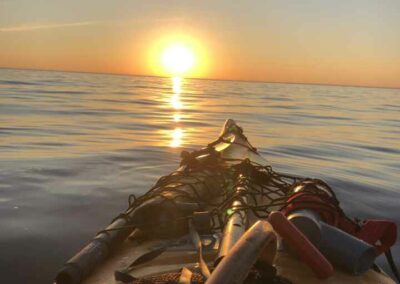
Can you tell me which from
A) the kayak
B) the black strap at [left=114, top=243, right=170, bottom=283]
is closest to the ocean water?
the kayak

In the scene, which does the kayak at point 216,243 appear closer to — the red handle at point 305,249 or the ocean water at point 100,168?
the red handle at point 305,249

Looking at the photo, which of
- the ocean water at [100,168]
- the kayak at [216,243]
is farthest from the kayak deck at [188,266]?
the ocean water at [100,168]

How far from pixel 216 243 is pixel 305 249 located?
2.98 ft

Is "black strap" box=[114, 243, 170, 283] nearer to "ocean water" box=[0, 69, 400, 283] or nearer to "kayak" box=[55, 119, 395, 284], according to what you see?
"kayak" box=[55, 119, 395, 284]

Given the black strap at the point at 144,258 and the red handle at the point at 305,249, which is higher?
the red handle at the point at 305,249

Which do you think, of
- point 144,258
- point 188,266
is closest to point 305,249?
point 188,266

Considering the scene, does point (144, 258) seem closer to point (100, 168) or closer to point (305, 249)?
point (305, 249)

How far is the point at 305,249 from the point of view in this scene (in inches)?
132

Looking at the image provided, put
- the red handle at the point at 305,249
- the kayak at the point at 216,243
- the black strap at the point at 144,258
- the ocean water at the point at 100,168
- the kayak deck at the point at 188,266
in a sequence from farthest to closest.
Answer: the ocean water at the point at 100,168 → the black strap at the point at 144,258 → the kayak deck at the point at 188,266 → the red handle at the point at 305,249 → the kayak at the point at 216,243

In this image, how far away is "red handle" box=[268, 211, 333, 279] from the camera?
3291mm

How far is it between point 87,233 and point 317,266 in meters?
3.58

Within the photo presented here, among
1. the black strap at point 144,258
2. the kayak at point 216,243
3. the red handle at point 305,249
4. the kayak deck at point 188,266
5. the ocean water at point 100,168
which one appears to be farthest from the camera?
the ocean water at point 100,168

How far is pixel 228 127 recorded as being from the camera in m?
10.7

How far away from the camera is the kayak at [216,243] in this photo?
318cm
